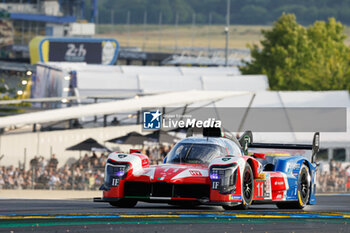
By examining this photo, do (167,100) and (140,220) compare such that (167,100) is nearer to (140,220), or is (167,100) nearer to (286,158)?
(286,158)

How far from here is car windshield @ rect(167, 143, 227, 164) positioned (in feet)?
52.1

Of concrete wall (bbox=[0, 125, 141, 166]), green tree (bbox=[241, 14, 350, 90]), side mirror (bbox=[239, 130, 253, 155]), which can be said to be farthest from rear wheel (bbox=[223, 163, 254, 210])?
green tree (bbox=[241, 14, 350, 90])

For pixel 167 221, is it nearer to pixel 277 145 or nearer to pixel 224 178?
pixel 224 178

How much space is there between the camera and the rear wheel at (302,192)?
1711 centimetres

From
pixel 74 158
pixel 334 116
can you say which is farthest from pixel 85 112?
pixel 334 116

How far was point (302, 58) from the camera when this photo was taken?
238ft

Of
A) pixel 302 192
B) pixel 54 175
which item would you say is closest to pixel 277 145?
A: pixel 302 192

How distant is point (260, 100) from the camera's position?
46.7 metres

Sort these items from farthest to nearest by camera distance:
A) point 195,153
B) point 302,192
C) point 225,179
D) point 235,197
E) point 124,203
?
point 302,192
point 195,153
point 124,203
point 235,197
point 225,179

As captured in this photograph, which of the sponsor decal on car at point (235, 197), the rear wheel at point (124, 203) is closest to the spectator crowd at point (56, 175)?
the rear wheel at point (124, 203)

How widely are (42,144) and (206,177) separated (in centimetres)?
2166

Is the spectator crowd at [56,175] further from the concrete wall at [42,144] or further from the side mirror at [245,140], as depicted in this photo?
the side mirror at [245,140]

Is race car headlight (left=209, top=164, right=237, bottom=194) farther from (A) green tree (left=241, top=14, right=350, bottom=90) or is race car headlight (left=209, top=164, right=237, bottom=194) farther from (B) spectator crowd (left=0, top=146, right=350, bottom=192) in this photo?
(A) green tree (left=241, top=14, right=350, bottom=90)

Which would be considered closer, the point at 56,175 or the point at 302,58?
the point at 56,175
